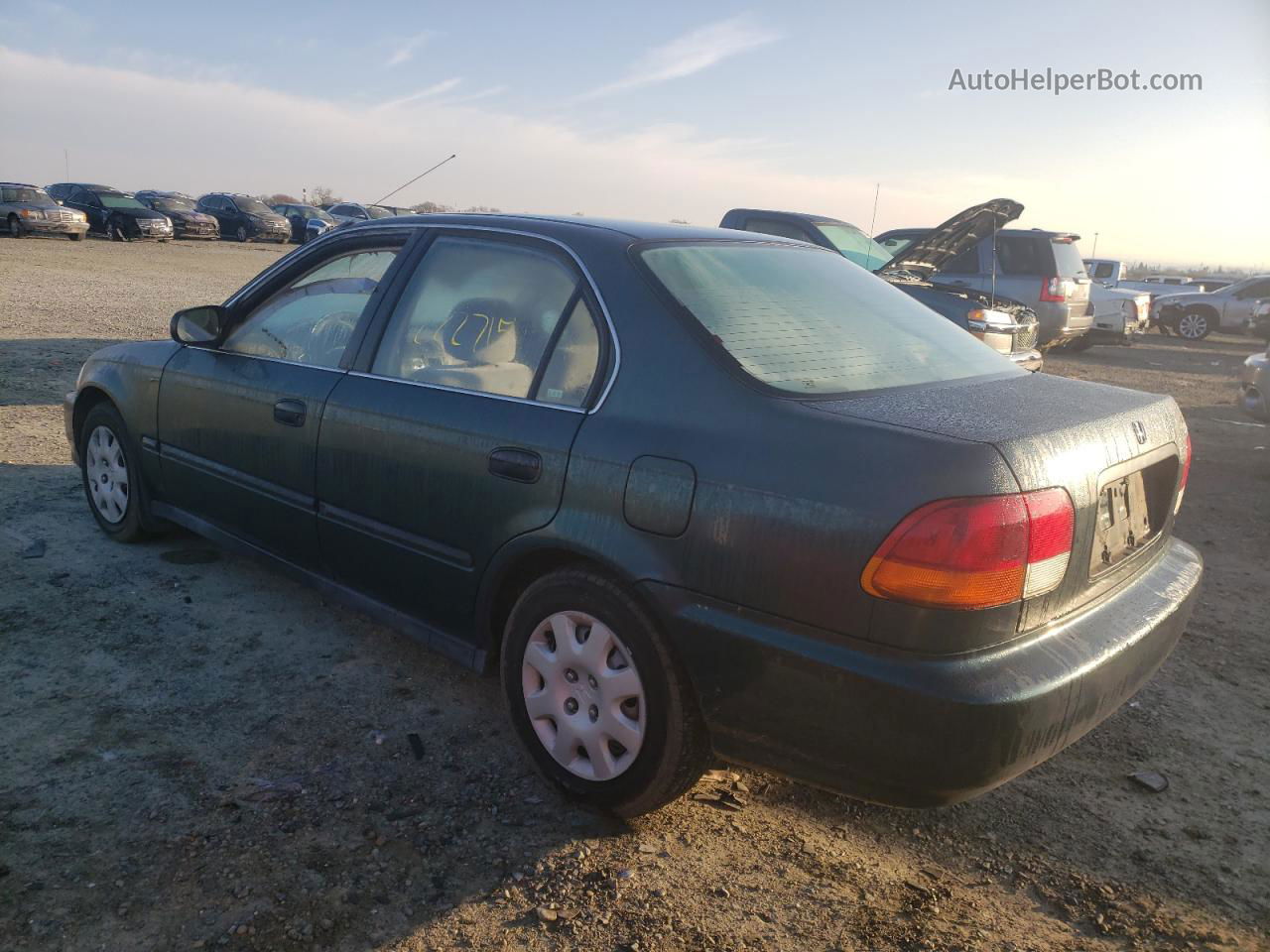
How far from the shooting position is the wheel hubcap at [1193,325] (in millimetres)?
20516

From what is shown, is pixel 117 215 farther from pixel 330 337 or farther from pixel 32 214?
pixel 330 337

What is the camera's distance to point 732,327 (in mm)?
2623

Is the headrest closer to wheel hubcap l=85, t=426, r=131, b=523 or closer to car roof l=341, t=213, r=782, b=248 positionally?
car roof l=341, t=213, r=782, b=248

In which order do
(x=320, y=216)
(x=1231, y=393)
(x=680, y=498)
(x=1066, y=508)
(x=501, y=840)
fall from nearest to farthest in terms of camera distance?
1. (x=1066, y=508)
2. (x=680, y=498)
3. (x=501, y=840)
4. (x=1231, y=393)
5. (x=320, y=216)

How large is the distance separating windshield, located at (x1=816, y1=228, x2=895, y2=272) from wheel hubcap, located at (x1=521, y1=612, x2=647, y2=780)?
8337 millimetres

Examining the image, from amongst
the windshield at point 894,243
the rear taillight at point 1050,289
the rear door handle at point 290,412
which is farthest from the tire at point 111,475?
the rear taillight at point 1050,289

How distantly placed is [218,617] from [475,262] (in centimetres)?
184

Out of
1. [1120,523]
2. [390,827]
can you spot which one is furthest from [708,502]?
[390,827]

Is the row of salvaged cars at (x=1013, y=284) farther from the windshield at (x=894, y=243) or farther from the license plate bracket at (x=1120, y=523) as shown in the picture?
the license plate bracket at (x=1120, y=523)

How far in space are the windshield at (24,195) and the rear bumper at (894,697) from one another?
97.2 feet

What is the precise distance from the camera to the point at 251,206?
111 feet

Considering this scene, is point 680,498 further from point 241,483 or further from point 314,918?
point 241,483

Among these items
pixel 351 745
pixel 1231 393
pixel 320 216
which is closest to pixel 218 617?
pixel 351 745

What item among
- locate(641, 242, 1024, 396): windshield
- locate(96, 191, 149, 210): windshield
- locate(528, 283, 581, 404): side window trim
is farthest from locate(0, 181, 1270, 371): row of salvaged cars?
locate(96, 191, 149, 210): windshield
